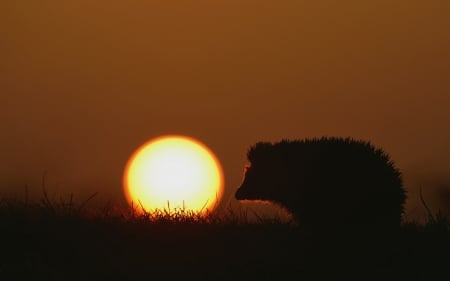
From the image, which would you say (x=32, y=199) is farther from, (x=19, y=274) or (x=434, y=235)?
(x=434, y=235)

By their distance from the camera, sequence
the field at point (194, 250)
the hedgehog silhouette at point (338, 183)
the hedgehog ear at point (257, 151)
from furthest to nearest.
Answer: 1. the hedgehog ear at point (257, 151)
2. the hedgehog silhouette at point (338, 183)
3. the field at point (194, 250)

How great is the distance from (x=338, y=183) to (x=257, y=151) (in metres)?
1.72

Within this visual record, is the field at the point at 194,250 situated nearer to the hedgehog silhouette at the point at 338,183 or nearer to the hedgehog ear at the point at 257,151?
the hedgehog silhouette at the point at 338,183

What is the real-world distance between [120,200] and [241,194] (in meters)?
2.58

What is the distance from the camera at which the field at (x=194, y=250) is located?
577 cm

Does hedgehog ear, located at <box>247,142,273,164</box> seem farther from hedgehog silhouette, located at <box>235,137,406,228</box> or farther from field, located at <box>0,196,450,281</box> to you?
field, located at <box>0,196,450,281</box>

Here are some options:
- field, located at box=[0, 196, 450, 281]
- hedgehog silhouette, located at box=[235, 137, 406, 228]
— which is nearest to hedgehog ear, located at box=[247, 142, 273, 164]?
hedgehog silhouette, located at box=[235, 137, 406, 228]

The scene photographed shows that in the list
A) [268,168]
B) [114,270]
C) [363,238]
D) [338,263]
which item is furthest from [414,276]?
[268,168]

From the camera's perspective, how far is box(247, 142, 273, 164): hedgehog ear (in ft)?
33.8

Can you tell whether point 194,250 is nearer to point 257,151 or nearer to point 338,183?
point 338,183

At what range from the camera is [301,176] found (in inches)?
378

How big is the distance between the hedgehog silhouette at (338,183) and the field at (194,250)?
1422mm

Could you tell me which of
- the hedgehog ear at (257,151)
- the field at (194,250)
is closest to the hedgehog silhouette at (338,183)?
the hedgehog ear at (257,151)

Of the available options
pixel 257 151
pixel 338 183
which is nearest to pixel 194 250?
pixel 338 183
